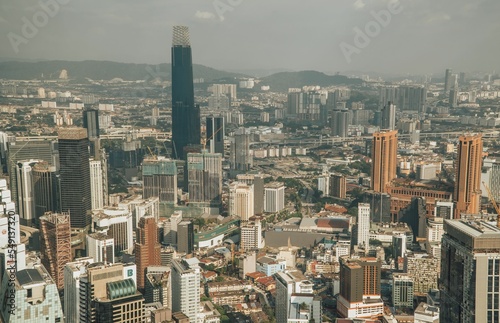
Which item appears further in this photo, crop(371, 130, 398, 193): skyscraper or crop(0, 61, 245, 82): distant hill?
crop(371, 130, 398, 193): skyscraper

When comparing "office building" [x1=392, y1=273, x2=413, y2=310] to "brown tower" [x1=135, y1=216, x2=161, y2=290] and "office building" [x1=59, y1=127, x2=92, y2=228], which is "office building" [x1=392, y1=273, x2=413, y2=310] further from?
"office building" [x1=59, y1=127, x2=92, y2=228]

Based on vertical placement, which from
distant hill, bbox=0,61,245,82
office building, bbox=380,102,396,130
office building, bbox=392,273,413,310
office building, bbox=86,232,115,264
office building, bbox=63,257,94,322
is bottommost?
office building, bbox=392,273,413,310

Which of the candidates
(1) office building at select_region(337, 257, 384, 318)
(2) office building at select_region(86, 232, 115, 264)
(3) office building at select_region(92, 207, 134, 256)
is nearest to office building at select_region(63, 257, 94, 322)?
(2) office building at select_region(86, 232, 115, 264)

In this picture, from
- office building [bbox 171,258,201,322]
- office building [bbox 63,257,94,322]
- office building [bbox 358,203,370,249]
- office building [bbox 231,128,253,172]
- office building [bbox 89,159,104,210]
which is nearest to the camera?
office building [bbox 63,257,94,322]

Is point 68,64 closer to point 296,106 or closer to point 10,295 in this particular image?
point 10,295

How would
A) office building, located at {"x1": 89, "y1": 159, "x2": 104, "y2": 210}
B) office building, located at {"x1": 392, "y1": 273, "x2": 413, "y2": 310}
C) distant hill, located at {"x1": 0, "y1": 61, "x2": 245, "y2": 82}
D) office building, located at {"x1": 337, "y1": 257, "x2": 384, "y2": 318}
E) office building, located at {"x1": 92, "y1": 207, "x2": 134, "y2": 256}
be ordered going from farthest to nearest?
office building, located at {"x1": 89, "y1": 159, "x2": 104, "y2": 210} → office building, located at {"x1": 92, "y1": 207, "x2": 134, "y2": 256} → distant hill, located at {"x1": 0, "y1": 61, "x2": 245, "y2": 82} → office building, located at {"x1": 392, "y1": 273, "x2": 413, "y2": 310} → office building, located at {"x1": 337, "y1": 257, "x2": 384, "y2": 318}

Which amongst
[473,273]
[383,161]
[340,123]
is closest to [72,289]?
[473,273]
